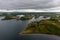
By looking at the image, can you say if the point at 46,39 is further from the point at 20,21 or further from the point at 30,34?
the point at 20,21

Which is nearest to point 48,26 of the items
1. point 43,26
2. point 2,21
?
point 43,26

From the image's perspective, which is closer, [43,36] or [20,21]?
[43,36]

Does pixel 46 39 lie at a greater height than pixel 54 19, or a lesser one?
lesser

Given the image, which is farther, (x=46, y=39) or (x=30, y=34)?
(x=30, y=34)

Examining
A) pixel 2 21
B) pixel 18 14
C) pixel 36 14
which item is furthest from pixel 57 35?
pixel 2 21

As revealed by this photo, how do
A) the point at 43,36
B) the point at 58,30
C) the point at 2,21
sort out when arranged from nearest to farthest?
the point at 43,36 < the point at 58,30 < the point at 2,21

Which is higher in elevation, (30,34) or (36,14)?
(36,14)

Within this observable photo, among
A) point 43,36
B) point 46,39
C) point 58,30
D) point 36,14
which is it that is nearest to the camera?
point 46,39

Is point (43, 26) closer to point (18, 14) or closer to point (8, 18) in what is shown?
point (18, 14)

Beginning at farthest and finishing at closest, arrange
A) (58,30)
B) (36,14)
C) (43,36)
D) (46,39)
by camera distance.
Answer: (36,14)
(58,30)
(43,36)
(46,39)
